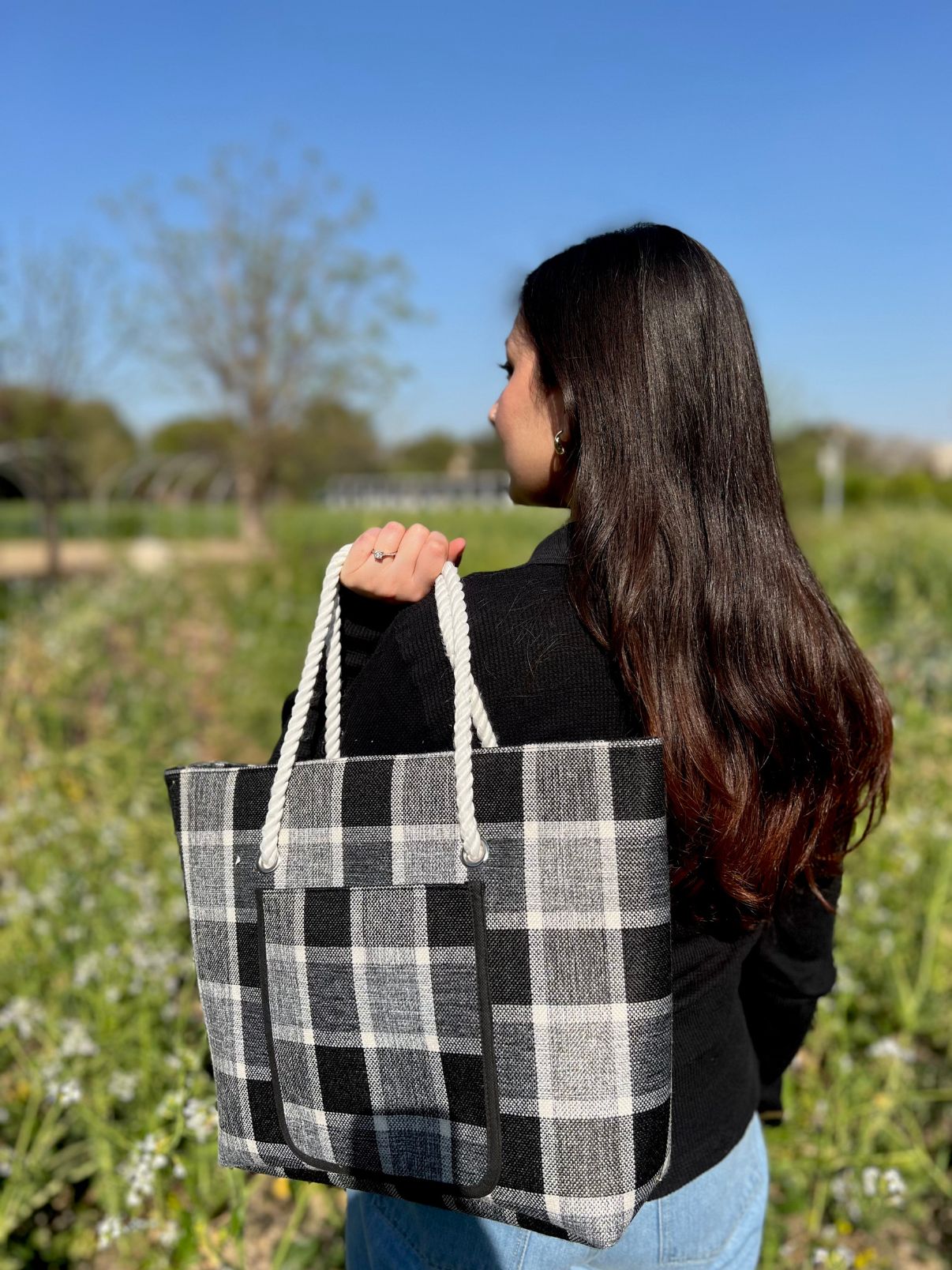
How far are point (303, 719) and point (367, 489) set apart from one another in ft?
150

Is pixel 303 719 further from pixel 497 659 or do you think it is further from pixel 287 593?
pixel 287 593

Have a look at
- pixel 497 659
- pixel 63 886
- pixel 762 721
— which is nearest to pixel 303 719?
pixel 497 659

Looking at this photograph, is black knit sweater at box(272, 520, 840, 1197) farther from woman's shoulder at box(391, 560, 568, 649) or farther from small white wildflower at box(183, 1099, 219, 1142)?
small white wildflower at box(183, 1099, 219, 1142)

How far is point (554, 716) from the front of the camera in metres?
0.97

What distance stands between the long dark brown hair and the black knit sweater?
0.03 m

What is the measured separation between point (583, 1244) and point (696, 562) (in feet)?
2.12

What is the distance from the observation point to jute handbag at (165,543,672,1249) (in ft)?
2.80

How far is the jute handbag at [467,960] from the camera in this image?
85 centimetres

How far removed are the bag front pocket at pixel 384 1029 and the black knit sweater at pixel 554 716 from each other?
0.52 feet

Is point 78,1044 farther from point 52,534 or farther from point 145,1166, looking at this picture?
point 52,534

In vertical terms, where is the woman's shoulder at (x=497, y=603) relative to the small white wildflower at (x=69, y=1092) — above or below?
above

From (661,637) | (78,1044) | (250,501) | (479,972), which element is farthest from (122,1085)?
(250,501)

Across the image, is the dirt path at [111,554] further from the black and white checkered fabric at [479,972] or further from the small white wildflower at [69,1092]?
the black and white checkered fabric at [479,972]

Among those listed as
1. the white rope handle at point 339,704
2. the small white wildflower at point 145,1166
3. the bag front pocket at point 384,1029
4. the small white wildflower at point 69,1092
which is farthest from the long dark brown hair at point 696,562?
the small white wildflower at point 69,1092
